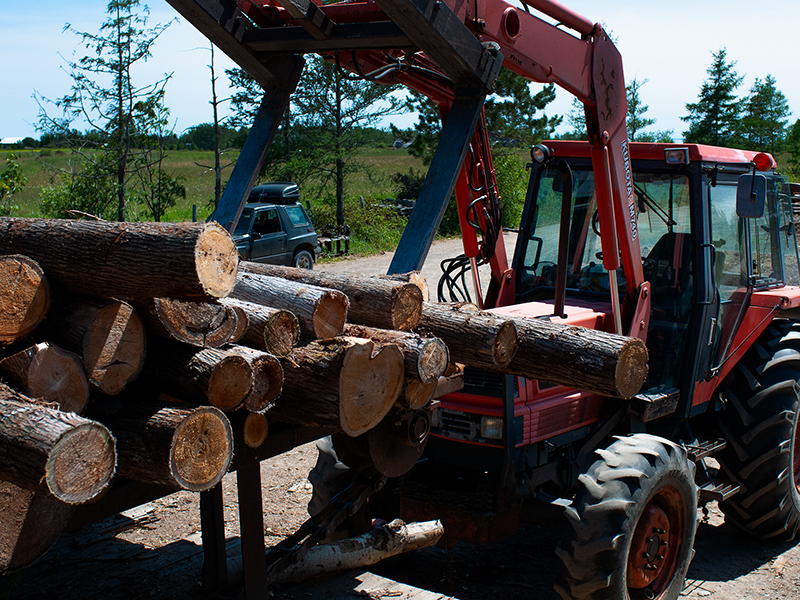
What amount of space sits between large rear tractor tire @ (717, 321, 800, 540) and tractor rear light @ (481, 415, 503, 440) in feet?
6.79

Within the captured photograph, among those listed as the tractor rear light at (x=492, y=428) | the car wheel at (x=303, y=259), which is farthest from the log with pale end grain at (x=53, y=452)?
the car wheel at (x=303, y=259)

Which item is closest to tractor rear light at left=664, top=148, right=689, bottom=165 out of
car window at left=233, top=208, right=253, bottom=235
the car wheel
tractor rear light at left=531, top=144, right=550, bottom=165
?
tractor rear light at left=531, top=144, right=550, bottom=165

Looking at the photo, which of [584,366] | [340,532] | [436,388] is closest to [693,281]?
[584,366]

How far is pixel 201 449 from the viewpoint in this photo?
2551mm

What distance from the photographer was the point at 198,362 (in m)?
2.67

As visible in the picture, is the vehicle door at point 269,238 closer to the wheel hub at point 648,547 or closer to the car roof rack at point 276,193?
the car roof rack at point 276,193

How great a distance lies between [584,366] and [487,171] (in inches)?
99.5

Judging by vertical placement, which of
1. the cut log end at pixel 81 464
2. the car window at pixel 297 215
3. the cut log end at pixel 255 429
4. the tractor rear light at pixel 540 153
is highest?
the car window at pixel 297 215

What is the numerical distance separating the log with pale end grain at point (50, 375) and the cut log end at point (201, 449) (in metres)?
0.38

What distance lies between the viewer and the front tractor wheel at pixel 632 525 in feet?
13.2

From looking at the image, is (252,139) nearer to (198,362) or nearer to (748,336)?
(198,362)

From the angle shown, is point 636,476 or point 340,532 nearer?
point 636,476

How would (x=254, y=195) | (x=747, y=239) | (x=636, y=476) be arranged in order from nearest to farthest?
(x=636, y=476)
(x=747, y=239)
(x=254, y=195)

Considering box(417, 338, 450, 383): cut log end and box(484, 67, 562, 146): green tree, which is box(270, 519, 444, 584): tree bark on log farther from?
box(484, 67, 562, 146): green tree
